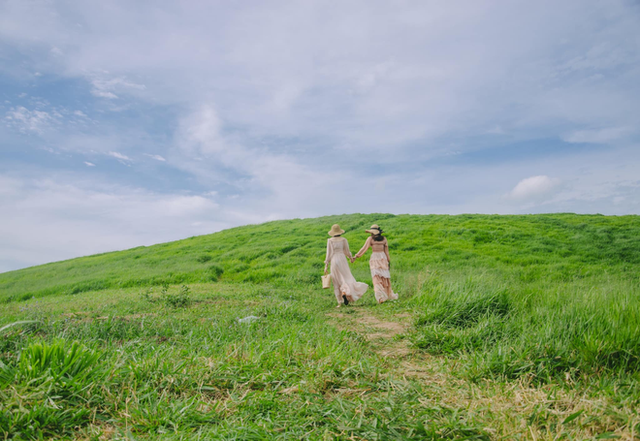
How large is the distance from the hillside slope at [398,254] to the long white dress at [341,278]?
434 cm

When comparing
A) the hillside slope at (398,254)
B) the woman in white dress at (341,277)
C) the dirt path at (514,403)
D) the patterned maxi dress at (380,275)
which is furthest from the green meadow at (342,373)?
the hillside slope at (398,254)

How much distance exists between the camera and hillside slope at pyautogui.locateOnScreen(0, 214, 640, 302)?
17.9 metres

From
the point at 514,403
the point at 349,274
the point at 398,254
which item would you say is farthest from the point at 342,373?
the point at 398,254

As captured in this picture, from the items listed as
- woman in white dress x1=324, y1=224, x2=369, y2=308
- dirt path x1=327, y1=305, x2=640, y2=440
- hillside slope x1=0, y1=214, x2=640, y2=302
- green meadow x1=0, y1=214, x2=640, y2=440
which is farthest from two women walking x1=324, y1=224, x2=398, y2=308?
dirt path x1=327, y1=305, x2=640, y2=440

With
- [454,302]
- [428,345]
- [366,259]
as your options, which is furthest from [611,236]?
[428,345]

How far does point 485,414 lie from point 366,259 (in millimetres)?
16557

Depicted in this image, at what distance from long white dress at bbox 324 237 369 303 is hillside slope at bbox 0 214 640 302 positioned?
4.34m

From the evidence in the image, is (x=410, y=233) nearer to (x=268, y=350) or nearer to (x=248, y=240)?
(x=248, y=240)

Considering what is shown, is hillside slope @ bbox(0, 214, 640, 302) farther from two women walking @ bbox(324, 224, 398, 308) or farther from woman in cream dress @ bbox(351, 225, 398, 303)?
woman in cream dress @ bbox(351, 225, 398, 303)

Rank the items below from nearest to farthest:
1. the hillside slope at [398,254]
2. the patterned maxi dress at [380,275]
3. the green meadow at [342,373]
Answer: the green meadow at [342,373] < the patterned maxi dress at [380,275] < the hillside slope at [398,254]

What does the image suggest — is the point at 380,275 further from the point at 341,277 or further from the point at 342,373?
the point at 342,373

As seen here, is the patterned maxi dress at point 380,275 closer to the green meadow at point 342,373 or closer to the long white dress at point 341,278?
the long white dress at point 341,278

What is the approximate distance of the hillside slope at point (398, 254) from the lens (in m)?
17.9

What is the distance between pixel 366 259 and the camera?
19766 millimetres
